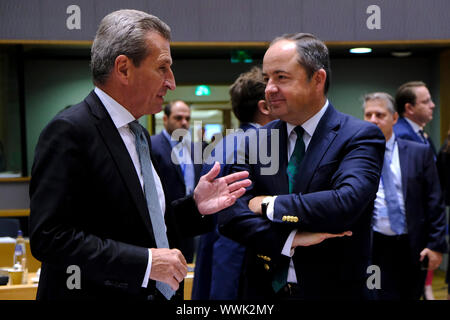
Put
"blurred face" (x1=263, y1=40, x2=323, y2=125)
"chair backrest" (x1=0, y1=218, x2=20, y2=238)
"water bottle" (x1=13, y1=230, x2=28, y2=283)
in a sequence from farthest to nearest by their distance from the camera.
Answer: "chair backrest" (x1=0, y1=218, x2=20, y2=238) → "water bottle" (x1=13, y1=230, x2=28, y2=283) → "blurred face" (x1=263, y1=40, x2=323, y2=125)

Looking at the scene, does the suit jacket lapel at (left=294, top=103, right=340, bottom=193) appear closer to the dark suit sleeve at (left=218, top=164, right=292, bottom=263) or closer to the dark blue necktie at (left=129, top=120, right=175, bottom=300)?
the dark suit sleeve at (left=218, top=164, right=292, bottom=263)

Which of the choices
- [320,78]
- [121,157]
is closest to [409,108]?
[320,78]

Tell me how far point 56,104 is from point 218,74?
2246mm

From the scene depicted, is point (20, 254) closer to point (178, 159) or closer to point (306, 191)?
point (178, 159)

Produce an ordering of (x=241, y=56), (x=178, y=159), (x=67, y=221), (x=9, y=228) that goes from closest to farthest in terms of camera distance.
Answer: (x=67, y=221)
(x=9, y=228)
(x=178, y=159)
(x=241, y=56)

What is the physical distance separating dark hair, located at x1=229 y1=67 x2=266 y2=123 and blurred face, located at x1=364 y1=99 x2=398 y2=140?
1.05 m

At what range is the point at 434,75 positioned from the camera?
746cm

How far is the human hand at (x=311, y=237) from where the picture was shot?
5.57 feet

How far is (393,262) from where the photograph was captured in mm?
→ 3135

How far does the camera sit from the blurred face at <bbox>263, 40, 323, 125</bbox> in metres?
1.82

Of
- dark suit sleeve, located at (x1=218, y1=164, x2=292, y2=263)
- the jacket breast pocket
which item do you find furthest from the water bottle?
the jacket breast pocket

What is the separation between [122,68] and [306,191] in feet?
2.39

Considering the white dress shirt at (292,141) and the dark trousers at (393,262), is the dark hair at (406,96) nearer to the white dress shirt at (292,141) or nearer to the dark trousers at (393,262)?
the dark trousers at (393,262)
